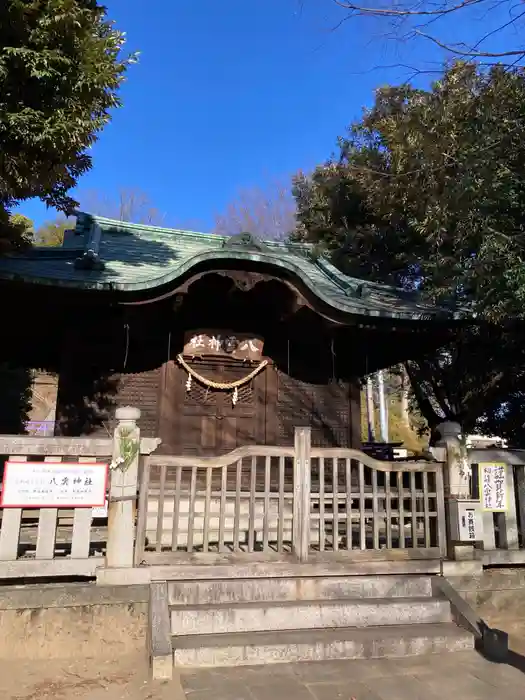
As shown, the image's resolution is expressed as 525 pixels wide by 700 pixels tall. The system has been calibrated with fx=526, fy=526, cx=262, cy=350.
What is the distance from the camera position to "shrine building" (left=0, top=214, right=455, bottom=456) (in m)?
7.87

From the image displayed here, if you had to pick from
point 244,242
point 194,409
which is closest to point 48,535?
point 194,409

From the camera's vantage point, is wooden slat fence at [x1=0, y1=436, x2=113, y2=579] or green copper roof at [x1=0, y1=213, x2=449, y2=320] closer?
wooden slat fence at [x1=0, y1=436, x2=113, y2=579]

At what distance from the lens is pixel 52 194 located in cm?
658

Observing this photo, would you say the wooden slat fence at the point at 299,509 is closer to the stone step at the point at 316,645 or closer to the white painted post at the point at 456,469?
the white painted post at the point at 456,469

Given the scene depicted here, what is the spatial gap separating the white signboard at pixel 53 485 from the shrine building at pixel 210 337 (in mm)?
2924

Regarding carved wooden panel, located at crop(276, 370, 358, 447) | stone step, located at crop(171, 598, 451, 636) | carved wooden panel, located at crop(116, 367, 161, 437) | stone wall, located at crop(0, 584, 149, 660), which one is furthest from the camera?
carved wooden panel, located at crop(276, 370, 358, 447)

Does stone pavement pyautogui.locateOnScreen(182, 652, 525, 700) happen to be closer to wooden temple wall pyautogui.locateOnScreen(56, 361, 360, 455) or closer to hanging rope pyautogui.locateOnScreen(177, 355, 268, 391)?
wooden temple wall pyautogui.locateOnScreen(56, 361, 360, 455)

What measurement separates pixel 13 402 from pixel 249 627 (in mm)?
15437

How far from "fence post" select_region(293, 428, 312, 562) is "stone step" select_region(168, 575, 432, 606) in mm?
319

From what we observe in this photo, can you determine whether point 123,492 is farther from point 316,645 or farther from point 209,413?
point 209,413

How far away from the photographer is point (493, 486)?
6480 mm

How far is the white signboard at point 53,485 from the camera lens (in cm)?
515

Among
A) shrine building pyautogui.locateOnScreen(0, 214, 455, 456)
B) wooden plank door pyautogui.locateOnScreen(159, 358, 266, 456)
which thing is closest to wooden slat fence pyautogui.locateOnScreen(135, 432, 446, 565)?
wooden plank door pyautogui.locateOnScreen(159, 358, 266, 456)

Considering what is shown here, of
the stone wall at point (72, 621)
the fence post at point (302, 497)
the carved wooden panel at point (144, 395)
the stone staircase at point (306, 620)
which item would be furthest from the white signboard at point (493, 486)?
the carved wooden panel at point (144, 395)
